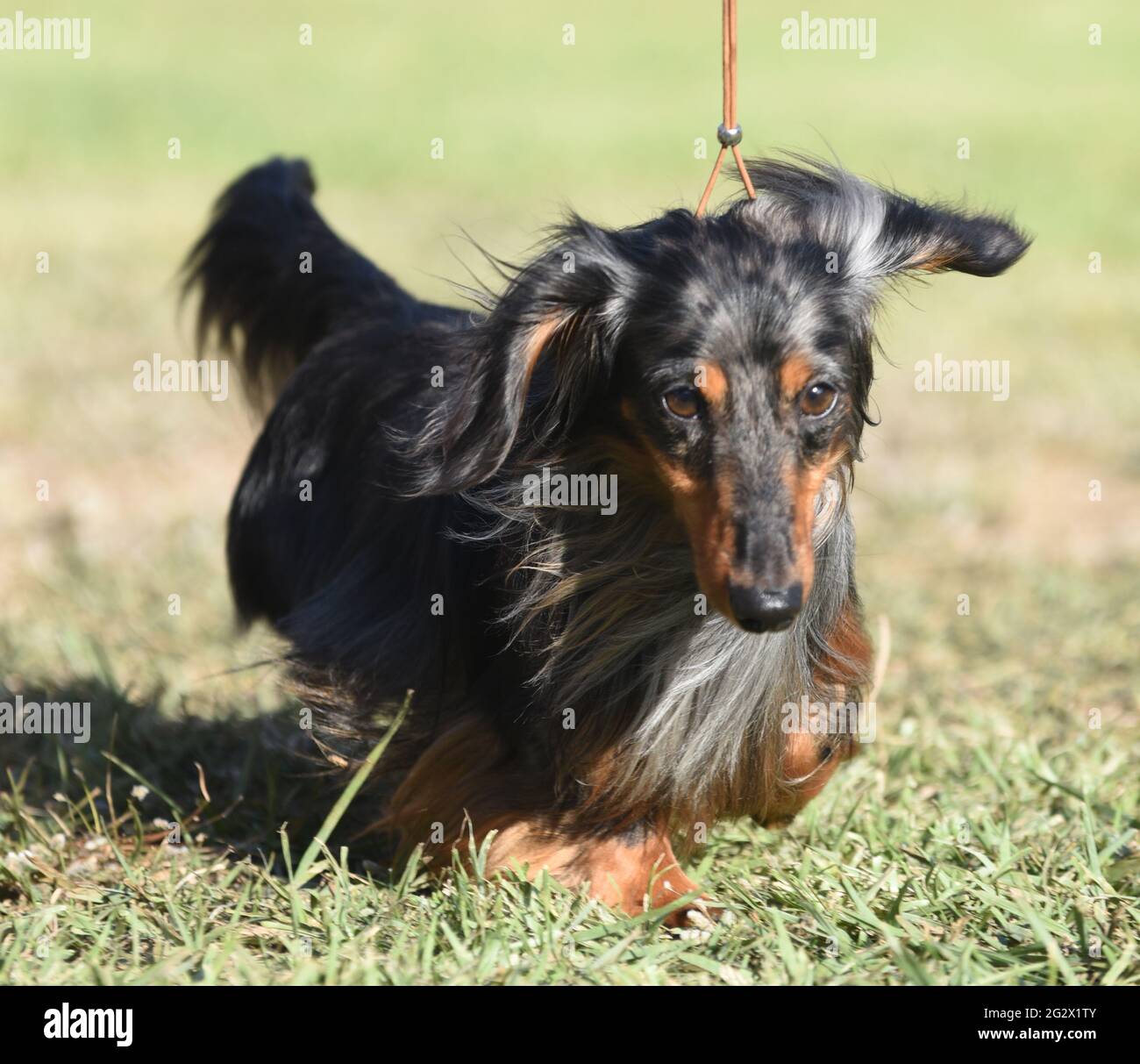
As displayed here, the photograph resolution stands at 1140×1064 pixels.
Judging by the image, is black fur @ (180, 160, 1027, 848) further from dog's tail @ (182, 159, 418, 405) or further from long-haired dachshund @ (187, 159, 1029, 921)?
dog's tail @ (182, 159, 418, 405)

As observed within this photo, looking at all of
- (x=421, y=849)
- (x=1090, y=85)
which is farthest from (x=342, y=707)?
(x=1090, y=85)

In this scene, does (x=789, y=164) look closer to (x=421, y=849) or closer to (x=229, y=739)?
(x=421, y=849)

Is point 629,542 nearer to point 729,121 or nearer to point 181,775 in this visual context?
point 729,121

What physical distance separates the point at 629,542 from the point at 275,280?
2.19m

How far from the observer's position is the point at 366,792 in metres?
4.54

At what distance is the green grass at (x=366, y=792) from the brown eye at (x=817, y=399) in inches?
22.4

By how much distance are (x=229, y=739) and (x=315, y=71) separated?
22.8 meters

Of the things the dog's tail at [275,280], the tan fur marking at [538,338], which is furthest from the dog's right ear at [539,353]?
the dog's tail at [275,280]

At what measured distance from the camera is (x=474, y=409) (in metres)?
3.51

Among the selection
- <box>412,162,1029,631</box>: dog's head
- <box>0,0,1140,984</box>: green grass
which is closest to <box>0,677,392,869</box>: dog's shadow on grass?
<box>0,0,1140,984</box>: green grass

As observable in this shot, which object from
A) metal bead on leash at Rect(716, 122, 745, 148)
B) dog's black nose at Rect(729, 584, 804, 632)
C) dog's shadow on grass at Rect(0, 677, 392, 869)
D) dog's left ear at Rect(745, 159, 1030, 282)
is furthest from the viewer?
dog's shadow on grass at Rect(0, 677, 392, 869)

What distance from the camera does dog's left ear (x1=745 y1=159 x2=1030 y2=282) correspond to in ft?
11.8

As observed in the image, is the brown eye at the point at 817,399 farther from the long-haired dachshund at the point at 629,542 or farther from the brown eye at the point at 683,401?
the brown eye at the point at 683,401

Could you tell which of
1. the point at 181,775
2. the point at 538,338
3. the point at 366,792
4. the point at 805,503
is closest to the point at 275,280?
the point at 181,775
